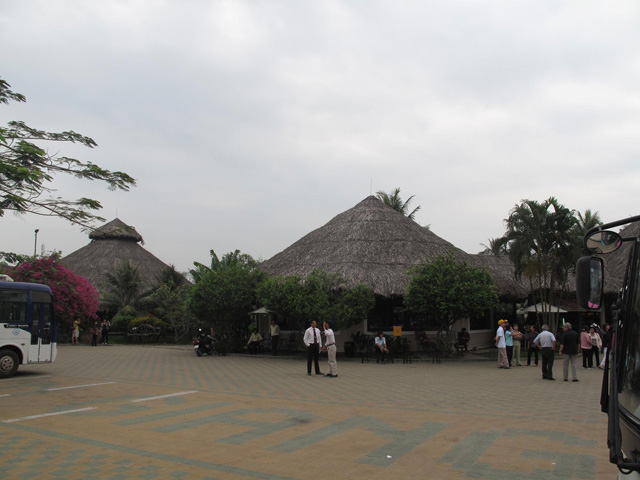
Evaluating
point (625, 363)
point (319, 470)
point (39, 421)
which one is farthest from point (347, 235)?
point (625, 363)

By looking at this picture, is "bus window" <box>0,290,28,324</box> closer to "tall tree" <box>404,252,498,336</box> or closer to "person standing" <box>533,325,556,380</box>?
"tall tree" <box>404,252,498,336</box>

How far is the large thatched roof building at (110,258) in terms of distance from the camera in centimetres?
3916

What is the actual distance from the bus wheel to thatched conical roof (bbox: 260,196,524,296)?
39.7 ft

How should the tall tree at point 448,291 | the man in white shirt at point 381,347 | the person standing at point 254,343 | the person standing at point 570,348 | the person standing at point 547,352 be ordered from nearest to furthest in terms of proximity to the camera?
the person standing at point 570,348, the person standing at point 547,352, the man in white shirt at point 381,347, the tall tree at point 448,291, the person standing at point 254,343

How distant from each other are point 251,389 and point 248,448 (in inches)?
218

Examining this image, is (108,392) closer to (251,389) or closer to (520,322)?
(251,389)

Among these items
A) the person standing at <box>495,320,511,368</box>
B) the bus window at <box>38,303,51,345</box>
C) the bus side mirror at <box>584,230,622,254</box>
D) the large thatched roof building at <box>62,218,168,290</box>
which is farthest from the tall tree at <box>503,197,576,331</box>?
the large thatched roof building at <box>62,218,168,290</box>

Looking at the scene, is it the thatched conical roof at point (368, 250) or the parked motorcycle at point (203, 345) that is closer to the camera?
the parked motorcycle at point (203, 345)

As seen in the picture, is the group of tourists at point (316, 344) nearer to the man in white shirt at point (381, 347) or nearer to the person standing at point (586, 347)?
the man in white shirt at point (381, 347)

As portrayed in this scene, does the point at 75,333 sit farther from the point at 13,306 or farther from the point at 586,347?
the point at 586,347

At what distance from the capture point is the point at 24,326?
48.5 ft

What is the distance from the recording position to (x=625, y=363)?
3453mm

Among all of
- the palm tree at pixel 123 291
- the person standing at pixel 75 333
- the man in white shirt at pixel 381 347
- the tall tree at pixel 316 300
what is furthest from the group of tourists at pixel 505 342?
the palm tree at pixel 123 291

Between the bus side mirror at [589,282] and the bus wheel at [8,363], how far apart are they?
15.3m
